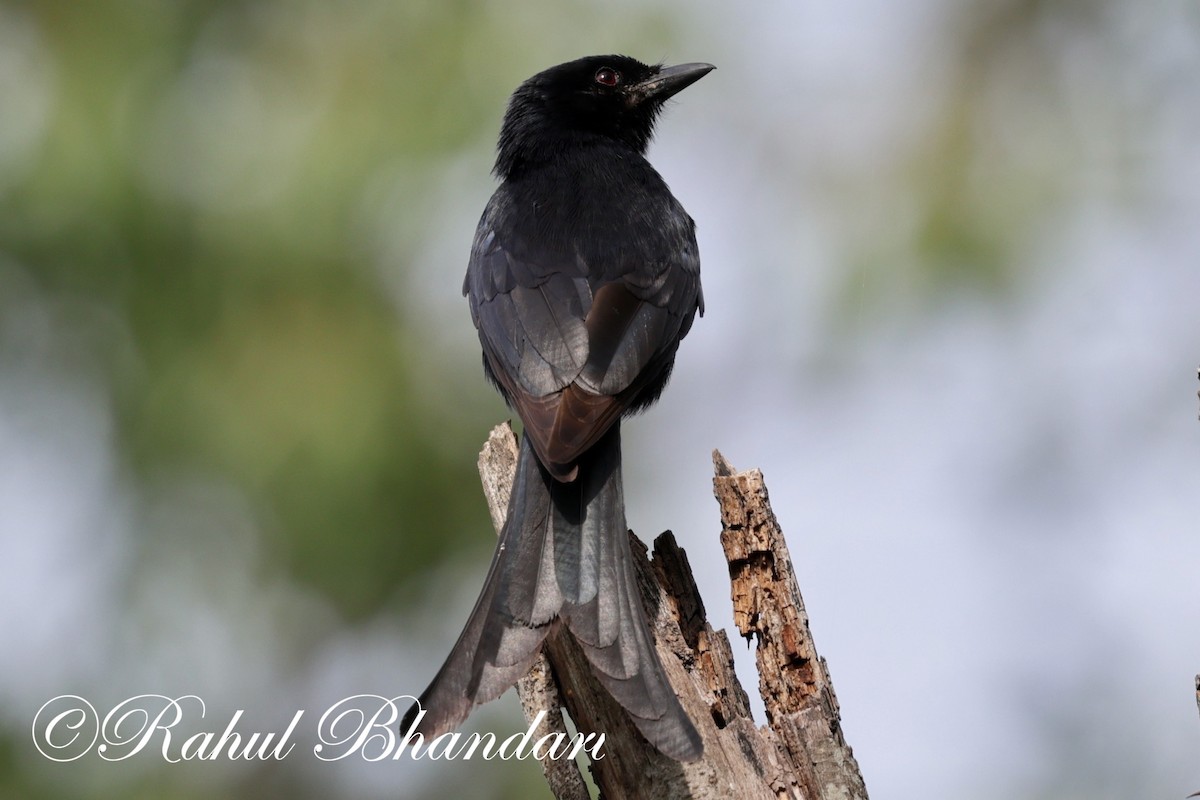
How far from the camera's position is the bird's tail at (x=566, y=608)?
2.87 metres

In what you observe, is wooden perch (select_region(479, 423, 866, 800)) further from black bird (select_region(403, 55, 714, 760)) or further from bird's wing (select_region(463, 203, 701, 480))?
bird's wing (select_region(463, 203, 701, 480))

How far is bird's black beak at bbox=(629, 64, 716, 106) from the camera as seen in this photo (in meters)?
5.34

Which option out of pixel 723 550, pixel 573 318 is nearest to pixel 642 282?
pixel 573 318

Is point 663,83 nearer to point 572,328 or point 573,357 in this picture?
point 572,328

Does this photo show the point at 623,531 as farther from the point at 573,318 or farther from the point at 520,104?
the point at 520,104

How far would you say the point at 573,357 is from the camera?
11.6 ft

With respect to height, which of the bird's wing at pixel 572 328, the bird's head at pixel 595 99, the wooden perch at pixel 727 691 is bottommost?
the wooden perch at pixel 727 691

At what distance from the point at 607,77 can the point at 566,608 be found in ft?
9.93

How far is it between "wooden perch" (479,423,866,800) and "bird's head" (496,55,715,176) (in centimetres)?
224

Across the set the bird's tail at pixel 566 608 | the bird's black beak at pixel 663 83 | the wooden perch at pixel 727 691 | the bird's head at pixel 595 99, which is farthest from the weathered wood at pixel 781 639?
the bird's black beak at pixel 663 83

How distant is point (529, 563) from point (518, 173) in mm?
2161

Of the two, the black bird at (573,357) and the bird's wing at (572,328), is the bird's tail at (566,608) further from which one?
the bird's wing at (572,328)

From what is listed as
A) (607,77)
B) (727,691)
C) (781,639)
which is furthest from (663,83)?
(727,691)

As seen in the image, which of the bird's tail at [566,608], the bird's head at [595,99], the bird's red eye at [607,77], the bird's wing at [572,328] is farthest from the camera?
the bird's red eye at [607,77]
